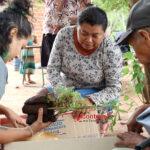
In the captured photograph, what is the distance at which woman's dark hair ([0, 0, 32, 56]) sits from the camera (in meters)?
2.59

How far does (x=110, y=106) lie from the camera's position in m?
3.06

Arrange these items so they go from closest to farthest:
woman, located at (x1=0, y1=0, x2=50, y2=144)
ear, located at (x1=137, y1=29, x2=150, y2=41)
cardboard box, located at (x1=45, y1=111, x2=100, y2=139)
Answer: ear, located at (x1=137, y1=29, x2=150, y2=41) < woman, located at (x1=0, y1=0, x2=50, y2=144) < cardboard box, located at (x1=45, y1=111, x2=100, y2=139)

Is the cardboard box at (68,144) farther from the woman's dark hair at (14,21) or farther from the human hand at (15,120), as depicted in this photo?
the woman's dark hair at (14,21)

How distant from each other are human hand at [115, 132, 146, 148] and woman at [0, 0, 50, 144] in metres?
0.62

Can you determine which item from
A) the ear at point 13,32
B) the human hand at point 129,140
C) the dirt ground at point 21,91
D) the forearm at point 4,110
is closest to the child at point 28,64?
the dirt ground at point 21,91

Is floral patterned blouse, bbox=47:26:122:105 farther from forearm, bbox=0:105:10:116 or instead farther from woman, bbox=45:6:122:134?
forearm, bbox=0:105:10:116

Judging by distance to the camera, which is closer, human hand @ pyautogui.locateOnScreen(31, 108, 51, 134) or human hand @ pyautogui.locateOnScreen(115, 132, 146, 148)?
human hand @ pyautogui.locateOnScreen(115, 132, 146, 148)

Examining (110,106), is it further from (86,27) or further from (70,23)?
(70,23)

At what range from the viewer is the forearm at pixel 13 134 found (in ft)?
8.20

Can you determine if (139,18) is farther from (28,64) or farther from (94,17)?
(28,64)

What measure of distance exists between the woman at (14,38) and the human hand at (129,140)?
2.05 feet

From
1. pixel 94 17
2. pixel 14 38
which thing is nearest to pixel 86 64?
pixel 94 17

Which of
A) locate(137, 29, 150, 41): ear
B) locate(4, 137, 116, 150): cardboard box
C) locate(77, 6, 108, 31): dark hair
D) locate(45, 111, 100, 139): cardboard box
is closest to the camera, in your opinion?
locate(137, 29, 150, 41): ear

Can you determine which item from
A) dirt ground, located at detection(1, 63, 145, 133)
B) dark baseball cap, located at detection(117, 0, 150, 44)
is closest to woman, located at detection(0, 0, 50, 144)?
dark baseball cap, located at detection(117, 0, 150, 44)
